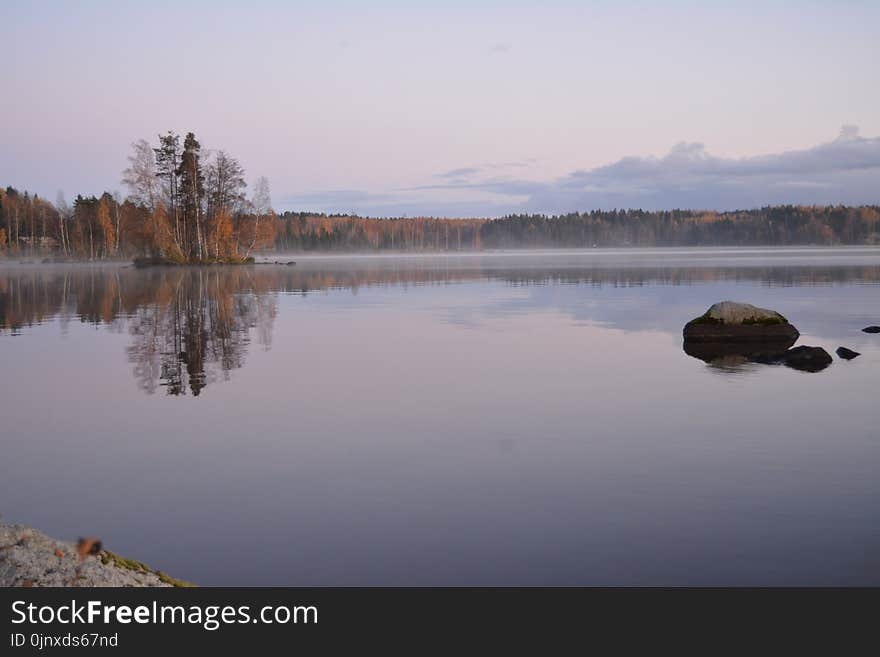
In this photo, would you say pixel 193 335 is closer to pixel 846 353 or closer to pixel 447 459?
pixel 447 459

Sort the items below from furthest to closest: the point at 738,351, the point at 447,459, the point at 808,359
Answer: the point at 738,351, the point at 808,359, the point at 447,459

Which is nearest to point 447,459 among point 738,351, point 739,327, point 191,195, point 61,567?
point 61,567

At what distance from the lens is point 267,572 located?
8133mm

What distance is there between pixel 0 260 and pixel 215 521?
6272 inches

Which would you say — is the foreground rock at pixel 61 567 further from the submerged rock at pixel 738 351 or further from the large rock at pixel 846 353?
the large rock at pixel 846 353

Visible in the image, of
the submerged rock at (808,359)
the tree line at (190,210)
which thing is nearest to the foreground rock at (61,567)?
the submerged rock at (808,359)

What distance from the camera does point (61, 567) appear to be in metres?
7.28

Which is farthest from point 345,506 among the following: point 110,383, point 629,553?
point 110,383

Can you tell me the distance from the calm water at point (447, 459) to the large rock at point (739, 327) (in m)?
1.11

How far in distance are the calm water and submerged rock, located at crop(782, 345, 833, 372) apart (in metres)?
0.75

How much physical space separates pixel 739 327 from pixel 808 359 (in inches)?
179

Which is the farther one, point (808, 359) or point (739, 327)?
point (739, 327)

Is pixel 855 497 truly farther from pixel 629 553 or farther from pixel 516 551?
pixel 516 551

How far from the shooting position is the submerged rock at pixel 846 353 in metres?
22.5
